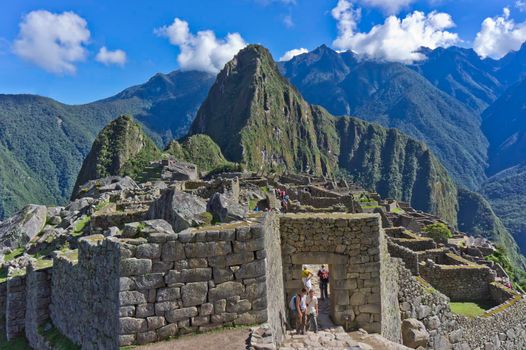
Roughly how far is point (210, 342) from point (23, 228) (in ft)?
58.0

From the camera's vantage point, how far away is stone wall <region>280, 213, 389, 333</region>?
10406 millimetres

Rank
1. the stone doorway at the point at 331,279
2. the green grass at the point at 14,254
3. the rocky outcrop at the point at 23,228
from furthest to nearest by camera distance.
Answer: the rocky outcrop at the point at 23,228 → the green grass at the point at 14,254 → the stone doorway at the point at 331,279

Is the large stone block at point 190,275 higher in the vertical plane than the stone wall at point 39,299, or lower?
higher

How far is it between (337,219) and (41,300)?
832 centimetres

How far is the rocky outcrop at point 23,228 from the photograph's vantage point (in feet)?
66.2

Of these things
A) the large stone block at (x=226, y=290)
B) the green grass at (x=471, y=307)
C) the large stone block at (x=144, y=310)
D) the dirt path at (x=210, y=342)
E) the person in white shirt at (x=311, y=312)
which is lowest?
the green grass at (x=471, y=307)

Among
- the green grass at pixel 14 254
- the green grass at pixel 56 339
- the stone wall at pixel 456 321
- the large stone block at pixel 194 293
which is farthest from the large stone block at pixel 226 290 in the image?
the green grass at pixel 14 254

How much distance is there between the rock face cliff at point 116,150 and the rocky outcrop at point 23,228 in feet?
375

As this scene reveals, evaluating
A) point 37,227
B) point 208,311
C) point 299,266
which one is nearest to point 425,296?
point 299,266

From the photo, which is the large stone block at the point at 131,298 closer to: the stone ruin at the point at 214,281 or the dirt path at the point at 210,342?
the stone ruin at the point at 214,281

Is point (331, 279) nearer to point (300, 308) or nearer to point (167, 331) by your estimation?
point (300, 308)

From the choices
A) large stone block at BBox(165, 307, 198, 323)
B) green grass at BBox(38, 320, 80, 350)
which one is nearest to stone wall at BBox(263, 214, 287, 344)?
large stone block at BBox(165, 307, 198, 323)

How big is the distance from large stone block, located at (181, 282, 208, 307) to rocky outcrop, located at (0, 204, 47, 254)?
1606 centimetres

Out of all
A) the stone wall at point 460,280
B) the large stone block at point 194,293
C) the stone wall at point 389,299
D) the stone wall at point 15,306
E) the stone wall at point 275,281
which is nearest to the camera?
the large stone block at point 194,293
